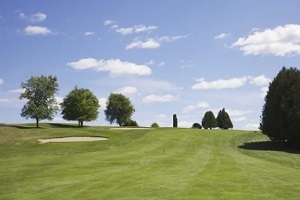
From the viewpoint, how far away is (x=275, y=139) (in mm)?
54688

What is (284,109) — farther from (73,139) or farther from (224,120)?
(224,120)


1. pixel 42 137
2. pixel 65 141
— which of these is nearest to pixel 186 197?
pixel 65 141

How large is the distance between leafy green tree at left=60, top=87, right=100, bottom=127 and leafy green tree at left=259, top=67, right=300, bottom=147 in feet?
170

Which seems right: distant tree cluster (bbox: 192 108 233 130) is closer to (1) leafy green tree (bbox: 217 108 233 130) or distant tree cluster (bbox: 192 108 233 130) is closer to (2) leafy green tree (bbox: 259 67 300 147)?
(1) leafy green tree (bbox: 217 108 233 130)

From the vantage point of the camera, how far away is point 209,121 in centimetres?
12681

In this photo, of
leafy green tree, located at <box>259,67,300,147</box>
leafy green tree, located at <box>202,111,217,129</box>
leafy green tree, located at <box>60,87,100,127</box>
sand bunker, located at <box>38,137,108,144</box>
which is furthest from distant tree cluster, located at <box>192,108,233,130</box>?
sand bunker, located at <box>38,137,108,144</box>

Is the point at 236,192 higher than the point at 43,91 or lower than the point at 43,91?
lower

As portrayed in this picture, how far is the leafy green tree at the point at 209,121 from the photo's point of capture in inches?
4990

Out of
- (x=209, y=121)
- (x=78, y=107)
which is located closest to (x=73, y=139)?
(x=78, y=107)

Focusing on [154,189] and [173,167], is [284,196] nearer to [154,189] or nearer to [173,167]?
[154,189]

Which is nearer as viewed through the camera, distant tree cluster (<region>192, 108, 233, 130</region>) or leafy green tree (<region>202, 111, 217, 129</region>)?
distant tree cluster (<region>192, 108, 233, 130</region>)

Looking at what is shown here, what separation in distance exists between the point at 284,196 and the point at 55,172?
14171 mm

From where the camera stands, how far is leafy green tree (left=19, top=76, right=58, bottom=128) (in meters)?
82.2

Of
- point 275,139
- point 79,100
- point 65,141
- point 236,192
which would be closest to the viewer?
point 236,192
